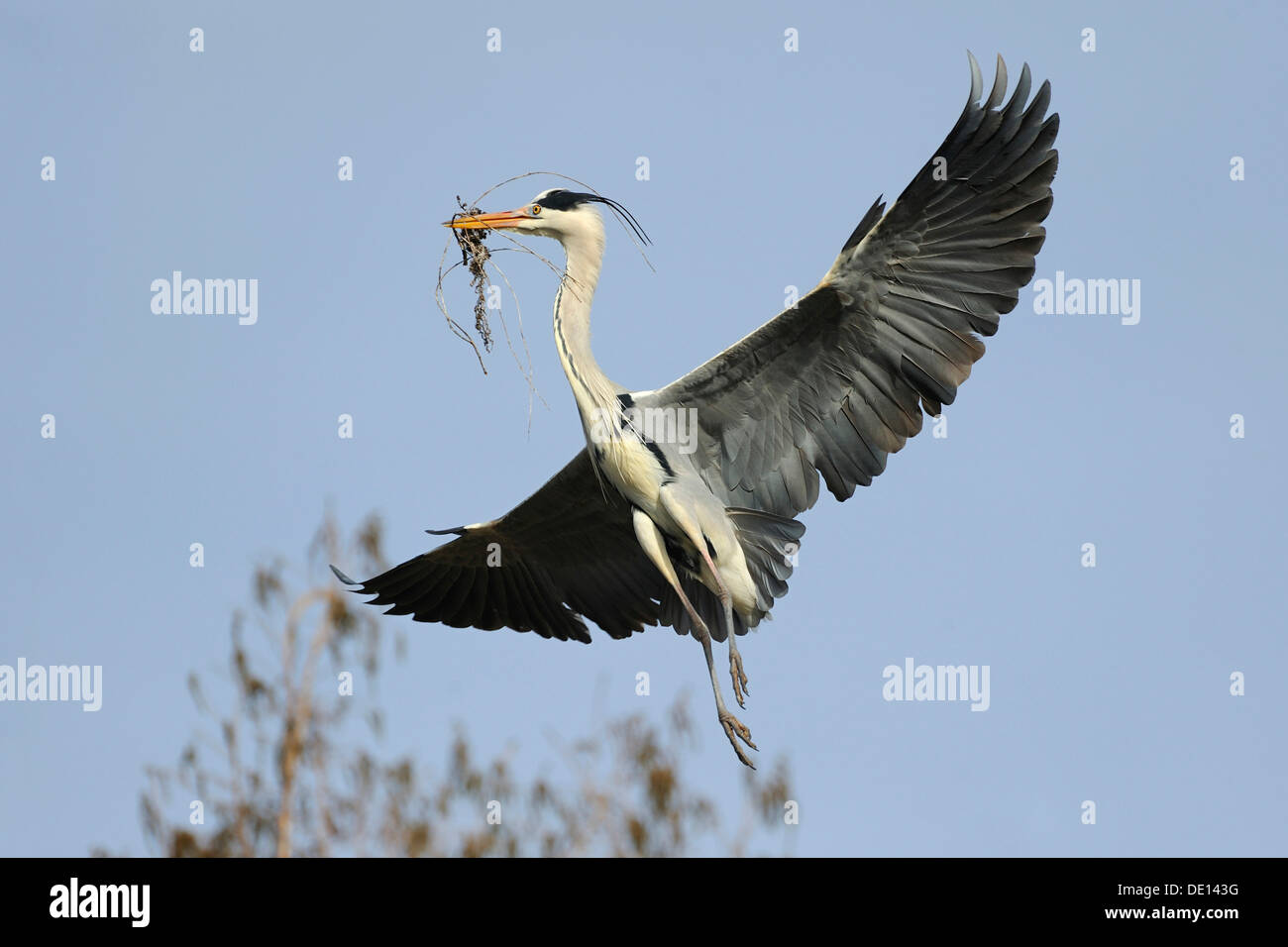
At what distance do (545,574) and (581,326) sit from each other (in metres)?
2.16

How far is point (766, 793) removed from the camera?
516 inches

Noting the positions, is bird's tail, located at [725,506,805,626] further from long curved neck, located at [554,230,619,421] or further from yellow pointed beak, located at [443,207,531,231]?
yellow pointed beak, located at [443,207,531,231]

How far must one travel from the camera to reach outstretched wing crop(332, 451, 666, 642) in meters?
11.4

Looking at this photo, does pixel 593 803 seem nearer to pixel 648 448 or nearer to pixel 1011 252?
pixel 648 448

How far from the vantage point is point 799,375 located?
10.1 meters

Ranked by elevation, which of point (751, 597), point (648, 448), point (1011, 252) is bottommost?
point (751, 597)

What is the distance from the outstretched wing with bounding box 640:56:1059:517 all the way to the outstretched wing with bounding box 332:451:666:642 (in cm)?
134

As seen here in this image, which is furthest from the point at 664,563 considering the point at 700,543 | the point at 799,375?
the point at 799,375

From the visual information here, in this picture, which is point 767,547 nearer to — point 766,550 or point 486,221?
point 766,550

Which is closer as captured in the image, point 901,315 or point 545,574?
point 901,315

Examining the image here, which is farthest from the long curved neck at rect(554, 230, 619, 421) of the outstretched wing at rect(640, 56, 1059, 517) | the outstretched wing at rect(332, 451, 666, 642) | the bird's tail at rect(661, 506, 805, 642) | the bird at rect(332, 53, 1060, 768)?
the bird's tail at rect(661, 506, 805, 642)

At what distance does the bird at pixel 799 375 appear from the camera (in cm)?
973
